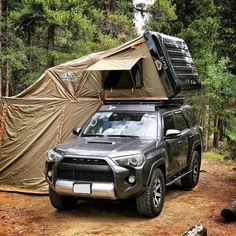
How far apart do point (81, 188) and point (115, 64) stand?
345cm

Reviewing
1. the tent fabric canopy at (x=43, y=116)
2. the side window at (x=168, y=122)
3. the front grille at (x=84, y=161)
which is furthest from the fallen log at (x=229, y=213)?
the tent fabric canopy at (x=43, y=116)

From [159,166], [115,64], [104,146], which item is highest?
[115,64]

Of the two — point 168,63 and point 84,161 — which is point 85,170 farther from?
point 168,63

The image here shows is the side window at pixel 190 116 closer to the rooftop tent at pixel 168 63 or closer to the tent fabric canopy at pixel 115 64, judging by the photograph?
the rooftop tent at pixel 168 63

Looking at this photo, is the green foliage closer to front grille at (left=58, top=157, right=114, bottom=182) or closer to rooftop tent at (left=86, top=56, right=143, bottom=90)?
rooftop tent at (left=86, top=56, right=143, bottom=90)

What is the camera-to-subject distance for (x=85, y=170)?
686 cm

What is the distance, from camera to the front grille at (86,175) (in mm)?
6784

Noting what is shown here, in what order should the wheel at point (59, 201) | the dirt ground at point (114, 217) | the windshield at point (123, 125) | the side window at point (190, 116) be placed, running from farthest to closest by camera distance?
the side window at point (190, 116) → the windshield at point (123, 125) → the wheel at point (59, 201) → the dirt ground at point (114, 217)

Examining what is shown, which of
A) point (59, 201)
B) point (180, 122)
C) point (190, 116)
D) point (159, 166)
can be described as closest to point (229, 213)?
point (159, 166)

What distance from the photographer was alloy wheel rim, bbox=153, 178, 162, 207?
7.26m

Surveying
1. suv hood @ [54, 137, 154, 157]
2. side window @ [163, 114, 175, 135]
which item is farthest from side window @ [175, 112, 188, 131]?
suv hood @ [54, 137, 154, 157]

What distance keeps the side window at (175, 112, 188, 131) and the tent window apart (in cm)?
112

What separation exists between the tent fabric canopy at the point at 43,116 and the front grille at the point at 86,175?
2.78 m

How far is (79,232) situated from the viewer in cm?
649
